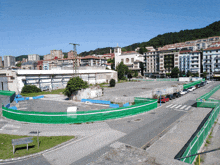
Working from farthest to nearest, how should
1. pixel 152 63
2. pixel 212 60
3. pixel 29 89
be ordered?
pixel 152 63 → pixel 212 60 → pixel 29 89

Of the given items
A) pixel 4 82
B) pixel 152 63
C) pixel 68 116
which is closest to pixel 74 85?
pixel 68 116

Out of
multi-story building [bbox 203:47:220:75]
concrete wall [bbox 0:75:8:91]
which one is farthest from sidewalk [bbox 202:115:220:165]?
multi-story building [bbox 203:47:220:75]

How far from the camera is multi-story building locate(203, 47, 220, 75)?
8041cm

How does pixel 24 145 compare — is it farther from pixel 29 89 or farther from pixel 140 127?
pixel 29 89

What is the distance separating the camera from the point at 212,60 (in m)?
82.0

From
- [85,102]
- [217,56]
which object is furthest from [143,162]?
[217,56]

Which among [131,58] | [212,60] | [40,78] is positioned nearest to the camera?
[40,78]

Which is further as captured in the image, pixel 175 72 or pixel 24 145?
pixel 175 72

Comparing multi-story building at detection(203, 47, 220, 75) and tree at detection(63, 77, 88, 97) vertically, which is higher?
multi-story building at detection(203, 47, 220, 75)

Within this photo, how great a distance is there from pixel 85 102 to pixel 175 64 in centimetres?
7520

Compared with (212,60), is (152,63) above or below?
below

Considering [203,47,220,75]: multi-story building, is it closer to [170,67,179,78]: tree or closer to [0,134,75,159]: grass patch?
[170,67,179,78]: tree

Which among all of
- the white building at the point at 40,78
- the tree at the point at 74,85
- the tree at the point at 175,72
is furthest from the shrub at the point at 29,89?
the tree at the point at 175,72

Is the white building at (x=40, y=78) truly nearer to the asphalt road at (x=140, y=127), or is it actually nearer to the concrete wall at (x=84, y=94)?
the concrete wall at (x=84, y=94)
